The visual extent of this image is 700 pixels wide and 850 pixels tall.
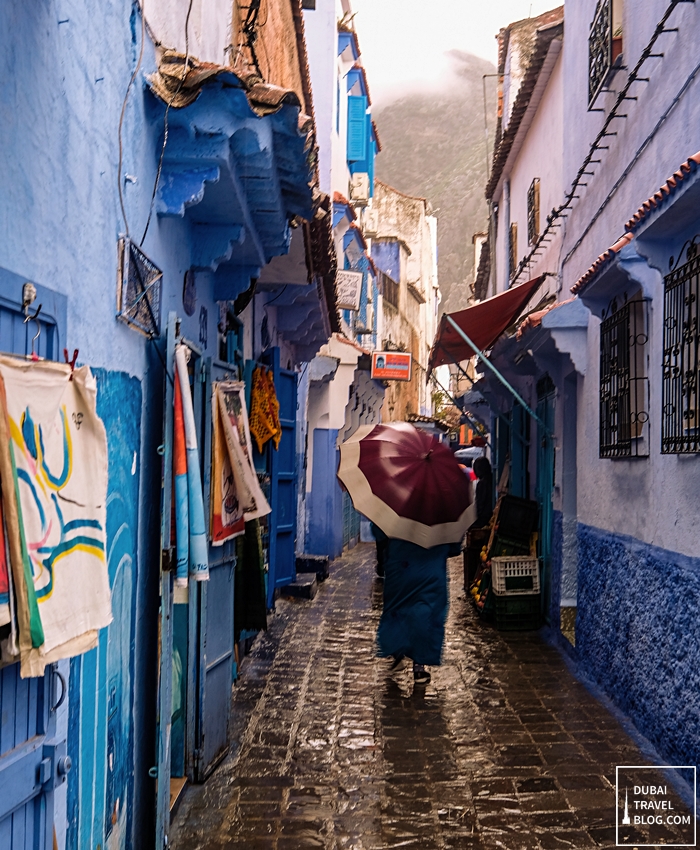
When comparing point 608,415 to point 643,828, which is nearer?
point 643,828

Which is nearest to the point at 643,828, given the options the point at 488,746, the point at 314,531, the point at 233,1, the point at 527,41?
the point at 488,746

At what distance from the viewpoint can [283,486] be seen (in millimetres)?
11055

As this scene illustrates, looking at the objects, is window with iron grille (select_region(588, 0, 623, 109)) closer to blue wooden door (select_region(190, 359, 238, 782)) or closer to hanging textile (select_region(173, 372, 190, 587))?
blue wooden door (select_region(190, 359, 238, 782))

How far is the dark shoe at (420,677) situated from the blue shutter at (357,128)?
620 inches

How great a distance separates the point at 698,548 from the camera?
17.4 ft

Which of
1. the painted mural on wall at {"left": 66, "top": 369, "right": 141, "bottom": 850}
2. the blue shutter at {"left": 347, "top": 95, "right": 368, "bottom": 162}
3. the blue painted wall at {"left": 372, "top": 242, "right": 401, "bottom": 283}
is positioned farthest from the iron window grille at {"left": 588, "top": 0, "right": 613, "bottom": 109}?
the blue painted wall at {"left": 372, "top": 242, "right": 401, "bottom": 283}

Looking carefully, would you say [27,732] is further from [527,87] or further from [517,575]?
[527,87]

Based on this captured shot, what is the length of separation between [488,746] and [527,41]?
14.4 metres

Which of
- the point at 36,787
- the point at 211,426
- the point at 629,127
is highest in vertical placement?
the point at 629,127

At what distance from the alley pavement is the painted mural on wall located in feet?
2.69

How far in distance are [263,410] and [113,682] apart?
536 cm

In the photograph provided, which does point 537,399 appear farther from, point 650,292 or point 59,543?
point 59,543

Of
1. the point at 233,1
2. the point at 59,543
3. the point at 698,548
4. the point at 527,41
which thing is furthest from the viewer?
the point at 527,41

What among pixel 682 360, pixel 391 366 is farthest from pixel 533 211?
pixel 682 360
